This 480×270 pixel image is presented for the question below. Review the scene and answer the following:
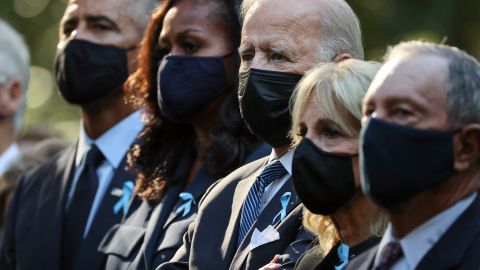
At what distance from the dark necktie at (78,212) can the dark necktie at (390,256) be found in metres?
3.29

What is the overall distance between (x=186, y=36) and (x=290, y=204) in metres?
1.61

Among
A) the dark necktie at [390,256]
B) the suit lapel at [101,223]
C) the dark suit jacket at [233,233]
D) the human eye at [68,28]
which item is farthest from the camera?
the human eye at [68,28]

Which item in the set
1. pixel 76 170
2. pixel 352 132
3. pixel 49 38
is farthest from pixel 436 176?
pixel 49 38

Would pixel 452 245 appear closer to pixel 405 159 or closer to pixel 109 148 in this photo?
pixel 405 159

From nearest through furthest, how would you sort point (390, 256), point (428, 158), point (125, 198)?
point (428, 158) < point (390, 256) < point (125, 198)

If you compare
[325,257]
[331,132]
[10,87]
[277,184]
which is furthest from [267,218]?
[10,87]

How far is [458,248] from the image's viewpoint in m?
4.50

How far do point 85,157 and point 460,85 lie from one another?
147 inches

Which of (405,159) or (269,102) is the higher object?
(405,159)

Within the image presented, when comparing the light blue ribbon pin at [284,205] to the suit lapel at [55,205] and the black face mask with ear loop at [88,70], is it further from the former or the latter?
the black face mask with ear loop at [88,70]

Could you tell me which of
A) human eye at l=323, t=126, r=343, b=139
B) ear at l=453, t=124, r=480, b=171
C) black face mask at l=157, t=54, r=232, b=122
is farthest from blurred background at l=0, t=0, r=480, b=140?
ear at l=453, t=124, r=480, b=171

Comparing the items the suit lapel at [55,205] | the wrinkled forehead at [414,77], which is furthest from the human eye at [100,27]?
the wrinkled forehead at [414,77]

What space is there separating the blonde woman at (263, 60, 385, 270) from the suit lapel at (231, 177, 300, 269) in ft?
1.36

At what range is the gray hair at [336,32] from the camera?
5914mm
